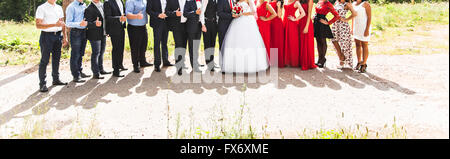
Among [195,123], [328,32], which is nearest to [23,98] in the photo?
[195,123]

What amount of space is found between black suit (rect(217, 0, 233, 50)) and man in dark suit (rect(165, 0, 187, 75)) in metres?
0.75

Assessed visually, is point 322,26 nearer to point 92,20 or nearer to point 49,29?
point 92,20

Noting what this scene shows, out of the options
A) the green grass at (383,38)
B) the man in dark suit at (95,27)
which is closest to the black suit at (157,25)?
the man in dark suit at (95,27)

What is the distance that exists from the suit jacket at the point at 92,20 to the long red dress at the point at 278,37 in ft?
12.0

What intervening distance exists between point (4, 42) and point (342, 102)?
1086cm

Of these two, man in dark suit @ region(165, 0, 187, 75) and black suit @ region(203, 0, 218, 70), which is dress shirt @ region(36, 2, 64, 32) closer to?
man in dark suit @ region(165, 0, 187, 75)

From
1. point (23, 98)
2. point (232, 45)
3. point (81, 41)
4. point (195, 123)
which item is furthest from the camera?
point (232, 45)

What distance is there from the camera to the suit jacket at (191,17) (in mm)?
8391

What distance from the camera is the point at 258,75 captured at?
830 cm

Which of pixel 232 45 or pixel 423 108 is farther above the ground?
pixel 232 45

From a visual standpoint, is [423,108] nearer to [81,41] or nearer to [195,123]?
[195,123]

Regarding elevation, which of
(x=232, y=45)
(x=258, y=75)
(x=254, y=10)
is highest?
(x=254, y=10)

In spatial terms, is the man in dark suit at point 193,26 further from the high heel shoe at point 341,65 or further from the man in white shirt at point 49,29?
the high heel shoe at point 341,65

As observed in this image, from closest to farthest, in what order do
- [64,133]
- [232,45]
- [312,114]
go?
[64,133] → [312,114] → [232,45]
